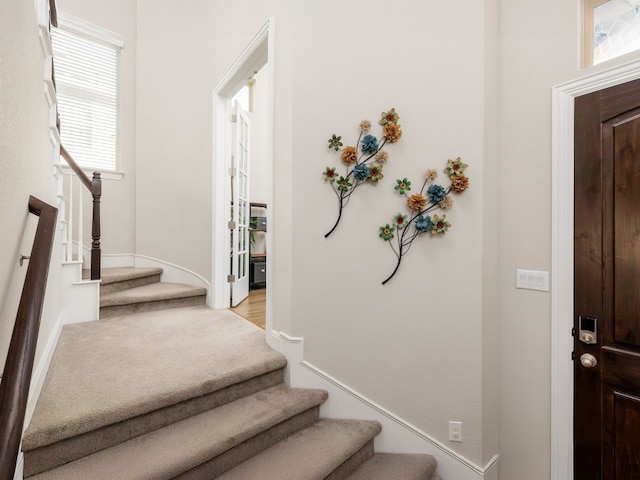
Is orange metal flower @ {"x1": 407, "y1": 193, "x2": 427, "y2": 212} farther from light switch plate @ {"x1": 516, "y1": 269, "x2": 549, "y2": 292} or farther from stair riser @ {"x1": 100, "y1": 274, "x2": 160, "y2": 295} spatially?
stair riser @ {"x1": 100, "y1": 274, "x2": 160, "y2": 295}

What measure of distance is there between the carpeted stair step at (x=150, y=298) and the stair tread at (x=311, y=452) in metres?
1.95

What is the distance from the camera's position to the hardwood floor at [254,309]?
9.82 feet

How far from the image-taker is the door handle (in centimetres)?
151

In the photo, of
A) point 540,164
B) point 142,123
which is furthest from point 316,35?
point 142,123

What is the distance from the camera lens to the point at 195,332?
2.51 meters

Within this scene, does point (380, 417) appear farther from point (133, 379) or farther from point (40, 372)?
point (40, 372)

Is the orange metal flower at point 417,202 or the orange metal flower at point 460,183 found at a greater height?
the orange metal flower at point 460,183

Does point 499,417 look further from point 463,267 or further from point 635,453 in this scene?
point 463,267

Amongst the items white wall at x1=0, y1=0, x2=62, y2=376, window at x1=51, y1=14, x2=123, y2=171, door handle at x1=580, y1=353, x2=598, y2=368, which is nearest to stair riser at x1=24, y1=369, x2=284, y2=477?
white wall at x1=0, y1=0, x2=62, y2=376

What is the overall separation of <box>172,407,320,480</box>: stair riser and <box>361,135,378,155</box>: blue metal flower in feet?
5.15

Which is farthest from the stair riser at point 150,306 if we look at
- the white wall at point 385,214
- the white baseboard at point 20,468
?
the white baseboard at point 20,468

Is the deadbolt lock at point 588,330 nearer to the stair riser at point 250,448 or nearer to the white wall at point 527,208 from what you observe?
the white wall at point 527,208

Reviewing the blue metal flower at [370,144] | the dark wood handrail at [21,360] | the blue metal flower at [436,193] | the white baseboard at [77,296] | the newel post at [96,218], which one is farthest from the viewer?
the newel post at [96,218]

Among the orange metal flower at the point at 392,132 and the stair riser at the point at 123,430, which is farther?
the orange metal flower at the point at 392,132
